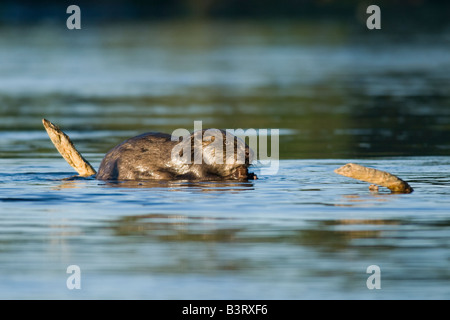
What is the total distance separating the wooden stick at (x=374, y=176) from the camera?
13562mm

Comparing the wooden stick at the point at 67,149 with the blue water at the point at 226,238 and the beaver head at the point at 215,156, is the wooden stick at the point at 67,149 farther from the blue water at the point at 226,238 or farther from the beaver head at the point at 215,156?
the beaver head at the point at 215,156

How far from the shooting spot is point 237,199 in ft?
45.6

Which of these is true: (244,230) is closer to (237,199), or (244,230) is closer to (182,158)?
(237,199)

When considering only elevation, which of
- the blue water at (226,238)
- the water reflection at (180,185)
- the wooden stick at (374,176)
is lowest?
the blue water at (226,238)

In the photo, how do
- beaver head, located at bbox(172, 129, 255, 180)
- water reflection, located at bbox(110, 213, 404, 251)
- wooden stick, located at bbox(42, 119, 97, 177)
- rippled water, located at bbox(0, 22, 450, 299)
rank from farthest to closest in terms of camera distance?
wooden stick, located at bbox(42, 119, 97, 177) → beaver head, located at bbox(172, 129, 255, 180) → water reflection, located at bbox(110, 213, 404, 251) → rippled water, located at bbox(0, 22, 450, 299)

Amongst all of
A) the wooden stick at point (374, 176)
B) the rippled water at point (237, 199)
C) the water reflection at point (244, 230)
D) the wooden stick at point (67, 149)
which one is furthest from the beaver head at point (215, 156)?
the water reflection at point (244, 230)

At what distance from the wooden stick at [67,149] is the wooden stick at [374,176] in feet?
12.6

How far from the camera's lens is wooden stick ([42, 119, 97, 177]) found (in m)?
15.5


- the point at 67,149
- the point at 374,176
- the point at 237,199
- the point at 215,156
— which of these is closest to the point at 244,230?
Result: the point at 237,199

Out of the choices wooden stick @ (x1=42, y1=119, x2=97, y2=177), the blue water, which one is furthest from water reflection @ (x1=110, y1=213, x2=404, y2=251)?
wooden stick @ (x1=42, y1=119, x2=97, y2=177)

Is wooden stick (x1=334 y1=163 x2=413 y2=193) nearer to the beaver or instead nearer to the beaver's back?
the beaver

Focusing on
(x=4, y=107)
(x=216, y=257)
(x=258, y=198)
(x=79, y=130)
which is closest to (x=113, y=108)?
(x=4, y=107)

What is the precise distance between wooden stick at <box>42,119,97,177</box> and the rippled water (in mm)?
236

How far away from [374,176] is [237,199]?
1.56 m
